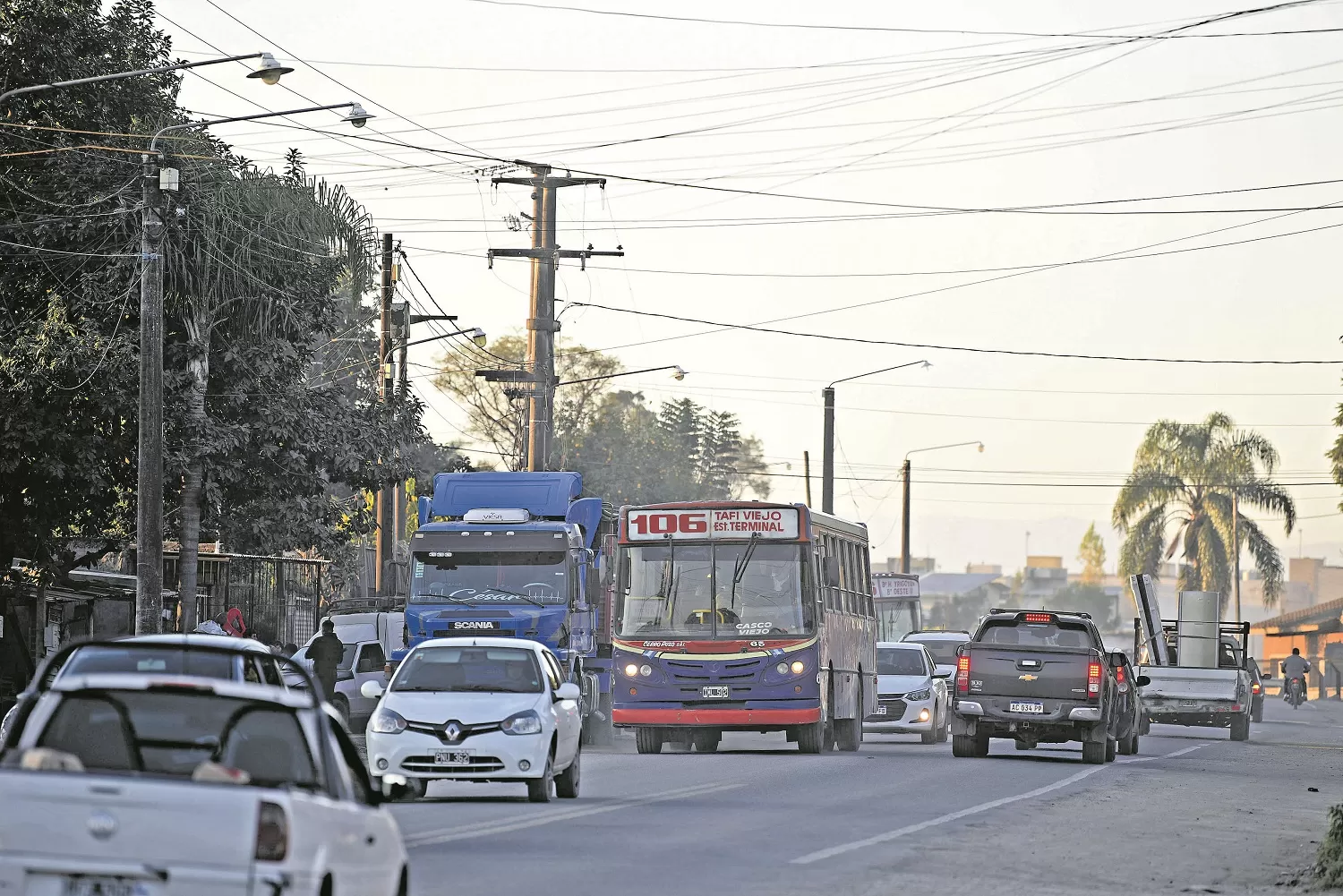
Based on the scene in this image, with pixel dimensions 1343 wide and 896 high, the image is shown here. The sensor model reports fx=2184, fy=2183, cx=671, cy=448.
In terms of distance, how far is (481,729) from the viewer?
19141mm

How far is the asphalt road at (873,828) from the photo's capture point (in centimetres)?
1376

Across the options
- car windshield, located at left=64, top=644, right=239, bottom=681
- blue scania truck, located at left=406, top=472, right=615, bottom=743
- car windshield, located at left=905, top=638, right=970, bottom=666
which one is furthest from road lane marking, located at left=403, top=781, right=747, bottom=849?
car windshield, located at left=905, top=638, right=970, bottom=666

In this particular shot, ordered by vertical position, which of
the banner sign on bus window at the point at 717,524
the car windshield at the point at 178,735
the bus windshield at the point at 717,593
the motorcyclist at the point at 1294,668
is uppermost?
the banner sign on bus window at the point at 717,524

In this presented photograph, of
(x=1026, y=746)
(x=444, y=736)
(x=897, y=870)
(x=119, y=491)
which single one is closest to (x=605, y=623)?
(x=1026, y=746)

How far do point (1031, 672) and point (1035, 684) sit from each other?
16 centimetres

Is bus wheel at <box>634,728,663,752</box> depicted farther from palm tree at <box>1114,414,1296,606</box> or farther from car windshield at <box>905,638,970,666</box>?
palm tree at <box>1114,414,1296,606</box>

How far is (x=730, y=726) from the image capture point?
2936 cm

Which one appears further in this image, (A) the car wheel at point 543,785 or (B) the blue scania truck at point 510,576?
(B) the blue scania truck at point 510,576

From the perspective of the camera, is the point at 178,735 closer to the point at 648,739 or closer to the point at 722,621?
the point at 722,621

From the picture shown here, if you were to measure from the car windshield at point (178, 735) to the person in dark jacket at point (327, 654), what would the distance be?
63.4 ft

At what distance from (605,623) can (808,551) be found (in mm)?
6147

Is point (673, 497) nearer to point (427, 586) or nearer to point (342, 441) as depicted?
point (342, 441)

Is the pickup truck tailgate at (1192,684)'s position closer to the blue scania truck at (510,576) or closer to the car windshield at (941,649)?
the car windshield at (941,649)

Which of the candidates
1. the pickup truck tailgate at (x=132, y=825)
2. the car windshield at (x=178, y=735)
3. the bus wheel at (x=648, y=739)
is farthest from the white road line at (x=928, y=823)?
the pickup truck tailgate at (x=132, y=825)
